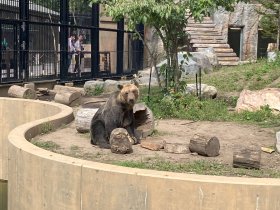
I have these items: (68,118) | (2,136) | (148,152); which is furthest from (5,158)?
(148,152)

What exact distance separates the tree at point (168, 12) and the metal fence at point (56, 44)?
393cm

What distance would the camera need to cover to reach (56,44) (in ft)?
51.5

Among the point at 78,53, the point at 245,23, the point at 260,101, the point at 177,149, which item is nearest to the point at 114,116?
the point at 177,149

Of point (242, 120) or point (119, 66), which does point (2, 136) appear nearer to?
point (242, 120)

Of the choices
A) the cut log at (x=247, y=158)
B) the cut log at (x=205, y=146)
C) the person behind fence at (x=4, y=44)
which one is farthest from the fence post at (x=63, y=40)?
the cut log at (x=247, y=158)

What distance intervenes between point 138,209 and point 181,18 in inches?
216

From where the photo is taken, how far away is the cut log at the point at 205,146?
6.32 metres

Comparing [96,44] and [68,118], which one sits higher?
[96,44]

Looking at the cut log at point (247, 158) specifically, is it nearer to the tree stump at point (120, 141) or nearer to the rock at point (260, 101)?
the tree stump at point (120, 141)

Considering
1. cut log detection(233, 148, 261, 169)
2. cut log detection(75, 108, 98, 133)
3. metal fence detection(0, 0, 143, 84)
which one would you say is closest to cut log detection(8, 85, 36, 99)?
metal fence detection(0, 0, 143, 84)

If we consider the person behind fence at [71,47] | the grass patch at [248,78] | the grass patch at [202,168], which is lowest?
the grass patch at [202,168]

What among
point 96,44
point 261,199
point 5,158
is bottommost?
point 5,158

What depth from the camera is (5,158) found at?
30.6 ft

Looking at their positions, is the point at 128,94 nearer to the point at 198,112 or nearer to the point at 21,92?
the point at 198,112
